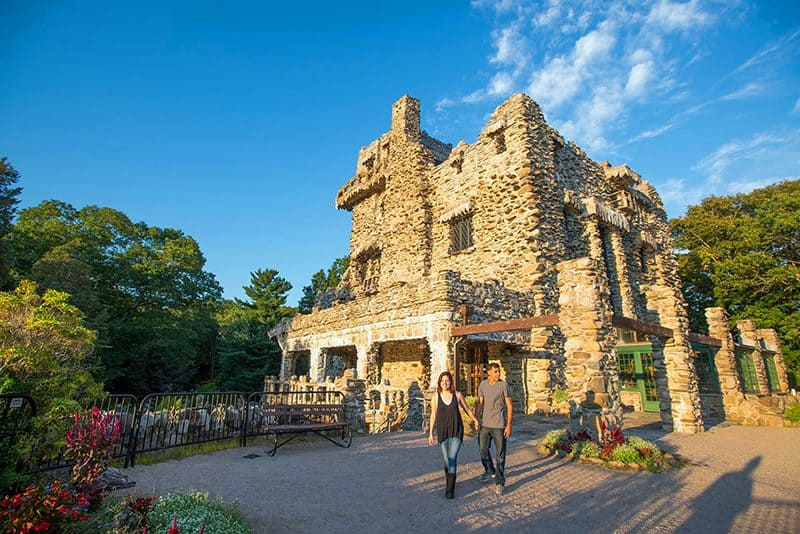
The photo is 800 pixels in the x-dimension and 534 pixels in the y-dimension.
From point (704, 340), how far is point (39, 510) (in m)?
15.4

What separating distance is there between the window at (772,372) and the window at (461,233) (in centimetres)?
1490

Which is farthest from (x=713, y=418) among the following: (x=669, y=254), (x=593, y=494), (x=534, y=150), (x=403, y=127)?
(x=403, y=127)

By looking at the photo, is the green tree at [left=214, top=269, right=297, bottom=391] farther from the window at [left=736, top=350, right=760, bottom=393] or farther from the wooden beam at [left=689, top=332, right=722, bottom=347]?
the window at [left=736, top=350, right=760, bottom=393]

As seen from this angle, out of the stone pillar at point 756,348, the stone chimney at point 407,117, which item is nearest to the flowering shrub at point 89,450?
the stone chimney at point 407,117

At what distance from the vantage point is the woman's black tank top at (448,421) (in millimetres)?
5195

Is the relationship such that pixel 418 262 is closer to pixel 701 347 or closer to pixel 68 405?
pixel 701 347

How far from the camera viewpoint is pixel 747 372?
1603 cm

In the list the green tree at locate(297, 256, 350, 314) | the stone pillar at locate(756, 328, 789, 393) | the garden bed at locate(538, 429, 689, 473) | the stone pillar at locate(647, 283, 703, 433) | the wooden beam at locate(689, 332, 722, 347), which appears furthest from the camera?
the green tree at locate(297, 256, 350, 314)

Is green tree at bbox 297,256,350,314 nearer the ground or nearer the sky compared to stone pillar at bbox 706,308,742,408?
nearer the sky

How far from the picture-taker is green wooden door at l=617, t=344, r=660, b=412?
1574 cm

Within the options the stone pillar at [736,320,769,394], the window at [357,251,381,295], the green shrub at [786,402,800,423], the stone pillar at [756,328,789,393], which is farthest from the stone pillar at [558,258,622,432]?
the stone pillar at [756,328,789,393]

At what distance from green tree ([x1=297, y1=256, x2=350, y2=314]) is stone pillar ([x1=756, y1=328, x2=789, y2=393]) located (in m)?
25.5

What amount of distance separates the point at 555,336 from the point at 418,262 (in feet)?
22.4

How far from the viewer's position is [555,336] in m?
13.2
